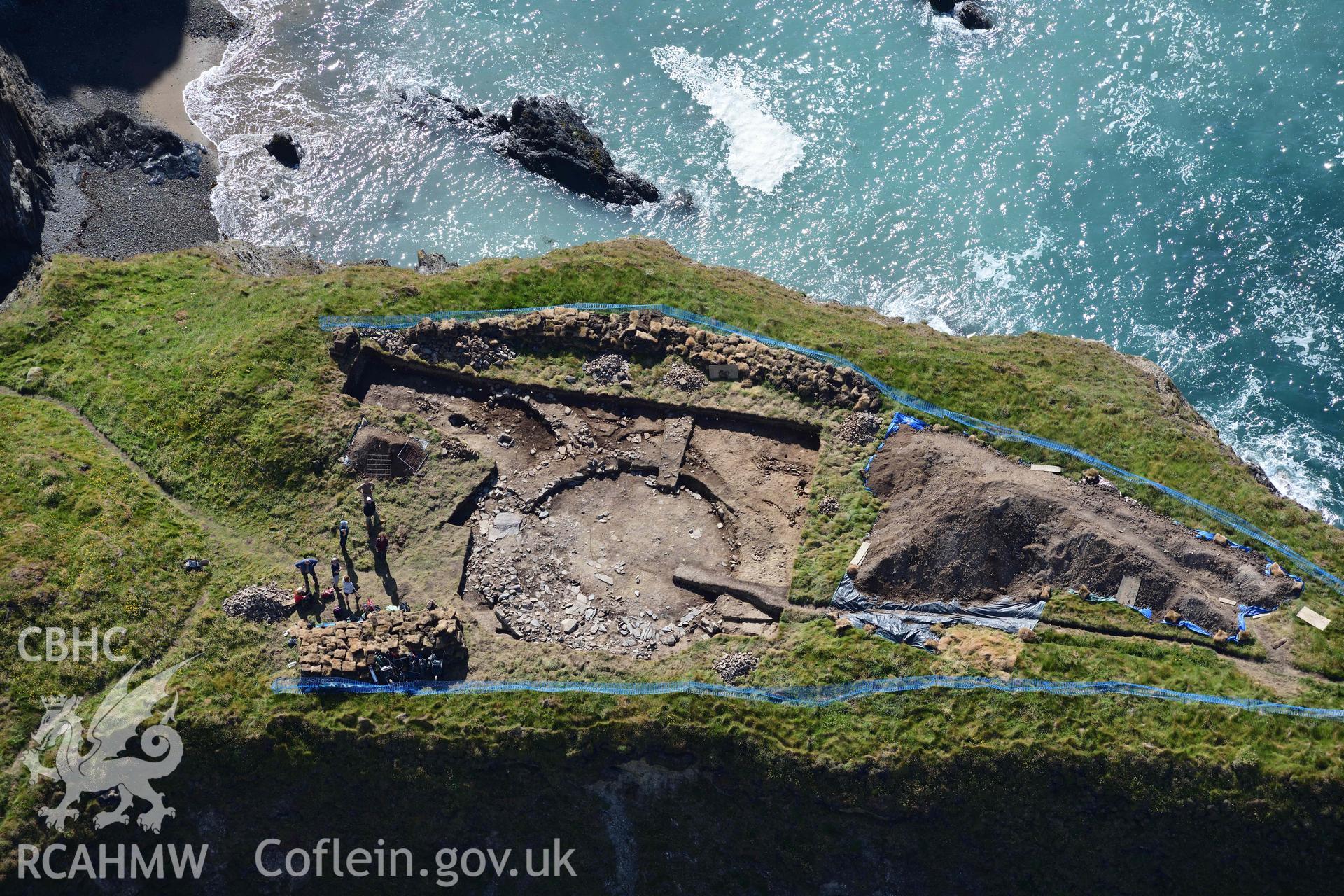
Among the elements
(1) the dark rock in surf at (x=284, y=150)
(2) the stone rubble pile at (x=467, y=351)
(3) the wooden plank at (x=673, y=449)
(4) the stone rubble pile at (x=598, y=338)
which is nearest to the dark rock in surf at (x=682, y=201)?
(4) the stone rubble pile at (x=598, y=338)

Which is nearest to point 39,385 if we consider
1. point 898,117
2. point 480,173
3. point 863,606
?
point 480,173

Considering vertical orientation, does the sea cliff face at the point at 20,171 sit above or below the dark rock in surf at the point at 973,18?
below

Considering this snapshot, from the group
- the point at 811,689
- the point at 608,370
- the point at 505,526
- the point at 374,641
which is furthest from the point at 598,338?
the point at 811,689

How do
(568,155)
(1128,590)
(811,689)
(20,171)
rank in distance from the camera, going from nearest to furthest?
→ (811,689) → (1128,590) → (20,171) → (568,155)

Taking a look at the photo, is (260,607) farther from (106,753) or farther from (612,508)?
(612,508)

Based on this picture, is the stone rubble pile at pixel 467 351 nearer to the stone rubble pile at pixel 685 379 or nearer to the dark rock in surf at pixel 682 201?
the stone rubble pile at pixel 685 379

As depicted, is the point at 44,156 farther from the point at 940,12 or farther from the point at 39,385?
the point at 940,12

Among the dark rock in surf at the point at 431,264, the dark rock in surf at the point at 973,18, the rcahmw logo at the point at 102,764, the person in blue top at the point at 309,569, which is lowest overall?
the rcahmw logo at the point at 102,764

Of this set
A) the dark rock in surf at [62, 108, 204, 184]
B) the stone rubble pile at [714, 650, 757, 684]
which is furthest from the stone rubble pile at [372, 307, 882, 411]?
the dark rock in surf at [62, 108, 204, 184]
